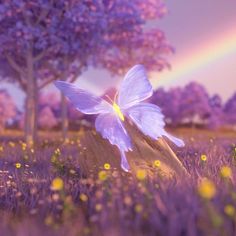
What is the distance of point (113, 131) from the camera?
16.1 feet

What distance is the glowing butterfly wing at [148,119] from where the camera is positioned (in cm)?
511

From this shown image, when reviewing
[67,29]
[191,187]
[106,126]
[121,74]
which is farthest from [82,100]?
[121,74]

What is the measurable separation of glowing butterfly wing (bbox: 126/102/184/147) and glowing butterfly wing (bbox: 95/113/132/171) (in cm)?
23

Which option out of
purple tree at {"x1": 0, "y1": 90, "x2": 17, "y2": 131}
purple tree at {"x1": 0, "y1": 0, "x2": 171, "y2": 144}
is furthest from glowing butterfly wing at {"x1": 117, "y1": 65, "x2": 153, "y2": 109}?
purple tree at {"x1": 0, "y1": 90, "x2": 17, "y2": 131}

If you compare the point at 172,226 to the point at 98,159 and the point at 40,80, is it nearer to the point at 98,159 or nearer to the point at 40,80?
the point at 98,159

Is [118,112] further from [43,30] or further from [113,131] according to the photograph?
[43,30]

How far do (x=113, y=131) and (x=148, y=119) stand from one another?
1.46 feet

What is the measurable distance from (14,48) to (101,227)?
16.5 m

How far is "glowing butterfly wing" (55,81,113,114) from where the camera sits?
16.0 ft

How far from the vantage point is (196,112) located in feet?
170

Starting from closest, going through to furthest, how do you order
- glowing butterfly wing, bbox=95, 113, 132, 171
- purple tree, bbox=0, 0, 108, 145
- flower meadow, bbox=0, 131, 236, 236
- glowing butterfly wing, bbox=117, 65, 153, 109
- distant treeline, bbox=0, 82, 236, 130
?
flower meadow, bbox=0, 131, 236, 236 → glowing butterfly wing, bbox=95, 113, 132, 171 → glowing butterfly wing, bbox=117, 65, 153, 109 → purple tree, bbox=0, 0, 108, 145 → distant treeline, bbox=0, 82, 236, 130

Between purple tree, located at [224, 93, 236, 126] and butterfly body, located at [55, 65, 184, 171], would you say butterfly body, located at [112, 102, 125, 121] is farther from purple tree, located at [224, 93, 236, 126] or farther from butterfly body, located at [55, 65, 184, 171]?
purple tree, located at [224, 93, 236, 126]

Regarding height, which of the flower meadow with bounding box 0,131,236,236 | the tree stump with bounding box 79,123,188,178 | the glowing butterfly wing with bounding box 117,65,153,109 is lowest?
the flower meadow with bounding box 0,131,236,236

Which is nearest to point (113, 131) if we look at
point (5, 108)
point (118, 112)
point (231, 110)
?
point (118, 112)
